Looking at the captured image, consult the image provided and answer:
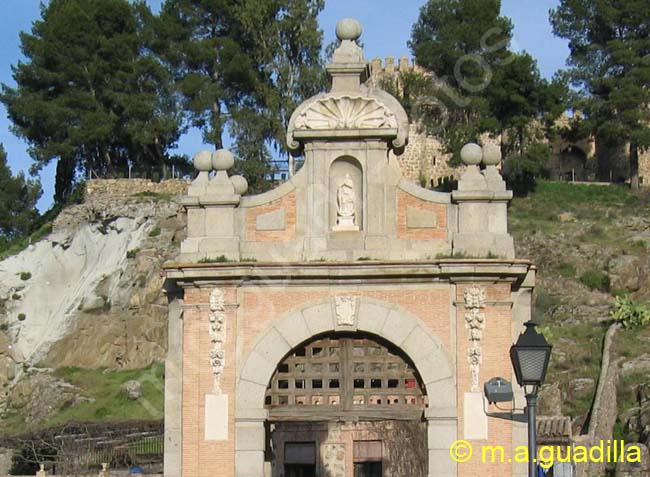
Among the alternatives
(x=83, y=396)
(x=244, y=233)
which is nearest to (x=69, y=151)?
(x=83, y=396)

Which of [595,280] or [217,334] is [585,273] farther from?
[217,334]

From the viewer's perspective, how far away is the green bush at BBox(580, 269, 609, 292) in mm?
57688

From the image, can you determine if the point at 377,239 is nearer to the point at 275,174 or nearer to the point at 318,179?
the point at 318,179

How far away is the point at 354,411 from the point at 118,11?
148ft

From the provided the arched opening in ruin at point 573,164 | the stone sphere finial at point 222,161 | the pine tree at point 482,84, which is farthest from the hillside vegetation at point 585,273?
the stone sphere finial at point 222,161

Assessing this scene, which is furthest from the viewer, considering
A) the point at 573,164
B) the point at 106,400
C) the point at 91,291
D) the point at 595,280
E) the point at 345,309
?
the point at 573,164

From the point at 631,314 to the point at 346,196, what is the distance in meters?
29.5

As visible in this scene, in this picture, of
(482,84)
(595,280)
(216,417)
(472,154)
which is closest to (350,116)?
(472,154)

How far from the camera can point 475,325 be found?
2264 centimetres

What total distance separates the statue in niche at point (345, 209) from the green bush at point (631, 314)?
95.1 feet

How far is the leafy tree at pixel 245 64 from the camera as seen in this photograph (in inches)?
2298

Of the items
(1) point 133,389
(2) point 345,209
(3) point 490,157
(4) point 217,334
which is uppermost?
(3) point 490,157

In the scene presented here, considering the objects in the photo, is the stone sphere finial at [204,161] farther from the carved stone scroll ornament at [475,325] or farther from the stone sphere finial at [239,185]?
the carved stone scroll ornament at [475,325]

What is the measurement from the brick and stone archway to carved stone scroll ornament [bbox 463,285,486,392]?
0.33m
